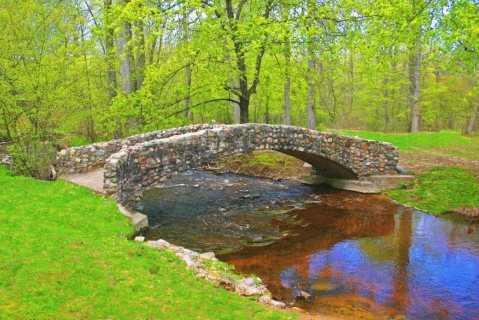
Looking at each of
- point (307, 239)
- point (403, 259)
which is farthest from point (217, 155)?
point (403, 259)

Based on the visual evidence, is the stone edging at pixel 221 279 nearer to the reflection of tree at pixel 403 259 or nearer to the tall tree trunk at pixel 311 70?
the reflection of tree at pixel 403 259

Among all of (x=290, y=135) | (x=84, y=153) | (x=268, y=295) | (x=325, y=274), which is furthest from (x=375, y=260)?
(x=84, y=153)

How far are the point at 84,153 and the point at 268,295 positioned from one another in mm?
7291

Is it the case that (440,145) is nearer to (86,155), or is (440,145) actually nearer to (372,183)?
(372,183)

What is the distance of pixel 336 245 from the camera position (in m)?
8.73

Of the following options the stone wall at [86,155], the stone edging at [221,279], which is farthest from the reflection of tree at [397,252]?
the stone wall at [86,155]

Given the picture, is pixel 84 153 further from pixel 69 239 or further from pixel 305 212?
pixel 305 212

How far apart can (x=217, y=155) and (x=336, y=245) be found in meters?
4.17

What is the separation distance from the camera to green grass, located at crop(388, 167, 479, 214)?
36.4 feet

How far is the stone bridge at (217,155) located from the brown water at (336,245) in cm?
116

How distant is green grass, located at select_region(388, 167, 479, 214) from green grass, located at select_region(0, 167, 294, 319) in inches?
345

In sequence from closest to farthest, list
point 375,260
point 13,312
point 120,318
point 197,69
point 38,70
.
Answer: point 13,312 → point 120,318 → point 375,260 → point 38,70 → point 197,69

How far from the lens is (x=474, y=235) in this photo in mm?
9141

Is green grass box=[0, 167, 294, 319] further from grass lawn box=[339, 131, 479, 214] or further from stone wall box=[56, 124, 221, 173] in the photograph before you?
grass lawn box=[339, 131, 479, 214]
